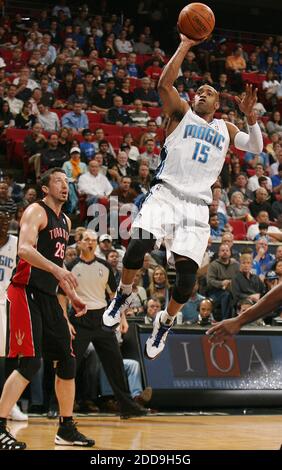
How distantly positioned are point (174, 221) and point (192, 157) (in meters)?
0.56

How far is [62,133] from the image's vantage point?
15930 millimetres

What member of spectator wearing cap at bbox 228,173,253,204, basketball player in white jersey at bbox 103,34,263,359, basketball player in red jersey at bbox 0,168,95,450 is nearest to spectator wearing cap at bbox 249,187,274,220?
spectator wearing cap at bbox 228,173,253,204

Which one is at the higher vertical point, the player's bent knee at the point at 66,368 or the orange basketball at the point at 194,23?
the orange basketball at the point at 194,23

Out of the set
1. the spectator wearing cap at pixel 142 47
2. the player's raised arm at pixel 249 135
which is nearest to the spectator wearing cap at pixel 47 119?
the spectator wearing cap at pixel 142 47

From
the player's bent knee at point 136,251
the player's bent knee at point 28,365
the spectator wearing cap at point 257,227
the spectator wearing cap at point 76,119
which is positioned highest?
the player's bent knee at point 136,251

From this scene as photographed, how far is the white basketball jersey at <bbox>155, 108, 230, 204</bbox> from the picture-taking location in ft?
23.8

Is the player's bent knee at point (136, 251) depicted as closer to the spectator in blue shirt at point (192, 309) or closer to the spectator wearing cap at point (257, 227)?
the spectator in blue shirt at point (192, 309)

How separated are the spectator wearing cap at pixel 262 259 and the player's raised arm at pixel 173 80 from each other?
7.19m

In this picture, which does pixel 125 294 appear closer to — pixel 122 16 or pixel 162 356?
pixel 162 356

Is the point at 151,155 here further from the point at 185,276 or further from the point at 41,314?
the point at 41,314

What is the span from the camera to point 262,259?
47.0 ft

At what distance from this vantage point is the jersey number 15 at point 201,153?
7250 millimetres

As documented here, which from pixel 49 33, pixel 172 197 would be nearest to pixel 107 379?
pixel 172 197

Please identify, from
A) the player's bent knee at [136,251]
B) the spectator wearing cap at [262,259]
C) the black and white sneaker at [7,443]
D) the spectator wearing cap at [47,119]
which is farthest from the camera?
the spectator wearing cap at [47,119]
